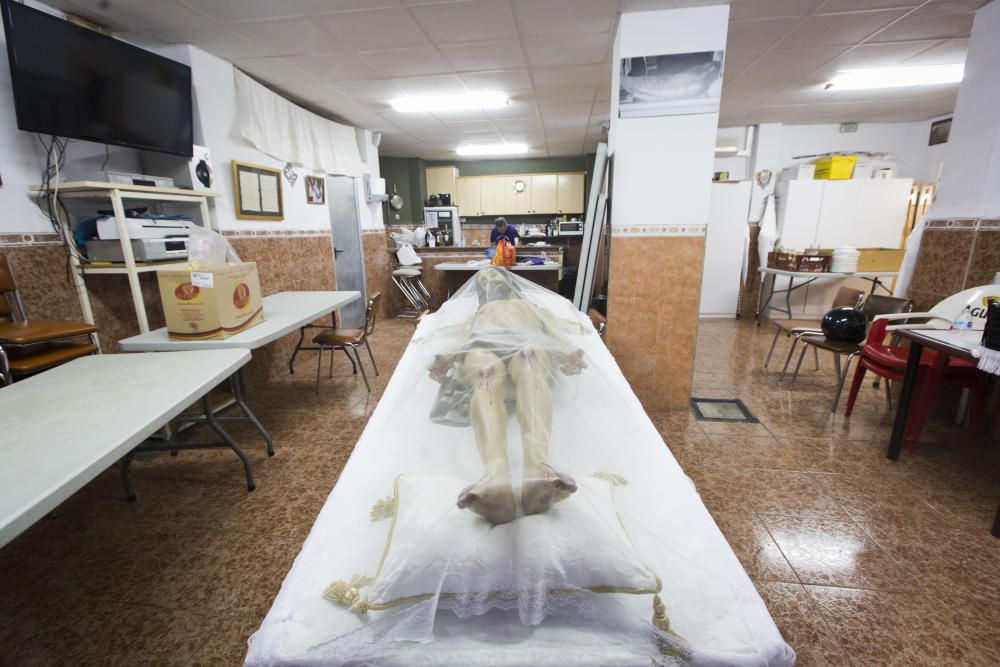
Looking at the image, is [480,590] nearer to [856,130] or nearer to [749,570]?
[749,570]

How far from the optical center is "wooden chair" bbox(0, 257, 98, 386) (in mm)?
1850

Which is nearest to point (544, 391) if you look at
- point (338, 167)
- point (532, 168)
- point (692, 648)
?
point (692, 648)

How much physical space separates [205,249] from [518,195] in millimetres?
6699

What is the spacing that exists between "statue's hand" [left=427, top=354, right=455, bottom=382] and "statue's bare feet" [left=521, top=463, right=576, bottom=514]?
70cm

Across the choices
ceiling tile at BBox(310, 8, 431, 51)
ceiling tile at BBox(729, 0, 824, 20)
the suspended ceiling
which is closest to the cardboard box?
the suspended ceiling

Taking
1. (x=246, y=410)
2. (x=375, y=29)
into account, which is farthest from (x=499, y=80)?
(x=246, y=410)

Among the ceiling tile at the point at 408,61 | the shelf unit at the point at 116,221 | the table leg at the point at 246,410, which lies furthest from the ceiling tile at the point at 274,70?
the table leg at the point at 246,410

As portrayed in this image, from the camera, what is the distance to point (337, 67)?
3.34 metres

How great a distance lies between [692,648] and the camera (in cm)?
81

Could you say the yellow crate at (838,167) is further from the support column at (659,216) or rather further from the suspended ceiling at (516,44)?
the support column at (659,216)

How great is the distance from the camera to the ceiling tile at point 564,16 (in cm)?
246

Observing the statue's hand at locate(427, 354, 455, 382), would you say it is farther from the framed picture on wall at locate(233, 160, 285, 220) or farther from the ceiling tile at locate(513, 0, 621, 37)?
the framed picture on wall at locate(233, 160, 285, 220)

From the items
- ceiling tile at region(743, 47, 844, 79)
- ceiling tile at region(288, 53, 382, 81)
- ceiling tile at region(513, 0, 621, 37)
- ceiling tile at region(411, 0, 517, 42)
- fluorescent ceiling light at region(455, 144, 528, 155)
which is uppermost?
fluorescent ceiling light at region(455, 144, 528, 155)

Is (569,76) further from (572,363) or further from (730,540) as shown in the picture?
(730,540)
